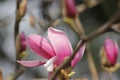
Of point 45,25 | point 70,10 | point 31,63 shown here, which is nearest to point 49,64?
point 31,63

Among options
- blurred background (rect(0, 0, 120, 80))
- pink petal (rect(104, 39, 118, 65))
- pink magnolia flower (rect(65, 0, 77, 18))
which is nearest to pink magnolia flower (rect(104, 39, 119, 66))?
pink petal (rect(104, 39, 118, 65))

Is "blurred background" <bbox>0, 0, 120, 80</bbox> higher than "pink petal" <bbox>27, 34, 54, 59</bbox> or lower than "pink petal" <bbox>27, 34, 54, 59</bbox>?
lower

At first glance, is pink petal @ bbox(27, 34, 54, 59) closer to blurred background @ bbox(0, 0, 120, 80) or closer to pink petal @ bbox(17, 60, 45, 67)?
pink petal @ bbox(17, 60, 45, 67)

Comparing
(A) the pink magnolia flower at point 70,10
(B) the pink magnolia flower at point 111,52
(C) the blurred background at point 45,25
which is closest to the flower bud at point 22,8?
(A) the pink magnolia flower at point 70,10

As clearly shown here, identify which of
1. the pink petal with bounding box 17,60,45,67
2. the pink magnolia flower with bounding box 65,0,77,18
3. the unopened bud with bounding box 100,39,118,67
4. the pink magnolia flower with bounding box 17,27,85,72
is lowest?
the unopened bud with bounding box 100,39,118,67

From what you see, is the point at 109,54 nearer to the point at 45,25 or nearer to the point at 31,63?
the point at 31,63

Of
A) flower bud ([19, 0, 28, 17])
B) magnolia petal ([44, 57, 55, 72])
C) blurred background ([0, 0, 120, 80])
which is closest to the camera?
magnolia petal ([44, 57, 55, 72])
